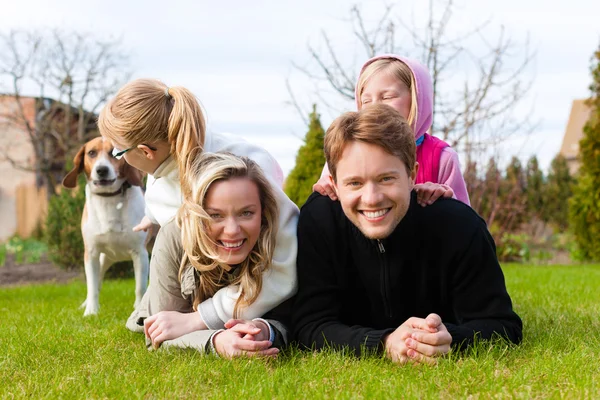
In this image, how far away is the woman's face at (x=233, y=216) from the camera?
10.5ft

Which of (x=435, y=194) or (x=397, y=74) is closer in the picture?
(x=435, y=194)

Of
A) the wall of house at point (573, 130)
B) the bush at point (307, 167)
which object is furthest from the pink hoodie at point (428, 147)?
the wall of house at point (573, 130)

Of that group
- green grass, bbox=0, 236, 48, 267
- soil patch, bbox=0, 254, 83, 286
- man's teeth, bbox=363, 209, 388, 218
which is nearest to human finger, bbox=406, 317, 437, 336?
man's teeth, bbox=363, 209, 388, 218

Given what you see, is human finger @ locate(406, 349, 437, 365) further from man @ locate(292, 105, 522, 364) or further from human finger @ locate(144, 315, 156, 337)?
human finger @ locate(144, 315, 156, 337)

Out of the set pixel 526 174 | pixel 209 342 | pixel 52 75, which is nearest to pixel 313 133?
pixel 209 342

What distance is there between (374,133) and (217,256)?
100 centimetres

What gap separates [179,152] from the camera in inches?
142

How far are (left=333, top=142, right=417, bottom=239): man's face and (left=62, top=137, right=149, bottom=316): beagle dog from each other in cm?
Result: 301

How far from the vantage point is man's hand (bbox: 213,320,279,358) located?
9.96 ft

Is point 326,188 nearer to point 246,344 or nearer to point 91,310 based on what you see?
point 246,344

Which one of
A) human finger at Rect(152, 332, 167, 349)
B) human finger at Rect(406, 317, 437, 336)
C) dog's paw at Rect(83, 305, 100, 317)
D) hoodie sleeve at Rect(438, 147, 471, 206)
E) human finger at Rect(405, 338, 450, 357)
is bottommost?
dog's paw at Rect(83, 305, 100, 317)

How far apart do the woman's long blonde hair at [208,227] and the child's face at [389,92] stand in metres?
1.03

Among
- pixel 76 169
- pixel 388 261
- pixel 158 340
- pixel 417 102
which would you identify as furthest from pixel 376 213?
pixel 76 169

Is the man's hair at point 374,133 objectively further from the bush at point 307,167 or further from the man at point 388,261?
the bush at point 307,167
